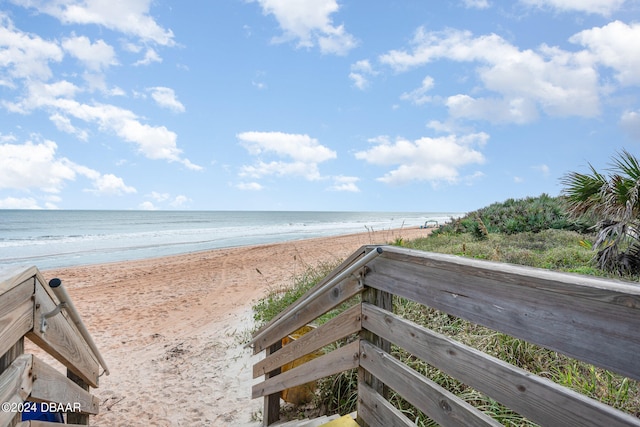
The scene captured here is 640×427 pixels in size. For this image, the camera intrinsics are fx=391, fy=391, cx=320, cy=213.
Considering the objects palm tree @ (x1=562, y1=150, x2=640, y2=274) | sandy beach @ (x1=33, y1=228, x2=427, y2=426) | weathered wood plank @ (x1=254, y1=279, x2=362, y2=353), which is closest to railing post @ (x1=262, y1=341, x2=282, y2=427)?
weathered wood plank @ (x1=254, y1=279, x2=362, y2=353)

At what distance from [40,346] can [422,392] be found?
2006mm

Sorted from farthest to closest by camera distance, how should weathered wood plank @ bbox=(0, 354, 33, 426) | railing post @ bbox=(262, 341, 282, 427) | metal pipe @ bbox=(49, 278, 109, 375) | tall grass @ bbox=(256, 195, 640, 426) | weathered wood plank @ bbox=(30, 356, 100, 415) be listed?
railing post @ bbox=(262, 341, 282, 427) → tall grass @ bbox=(256, 195, 640, 426) → metal pipe @ bbox=(49, 278, 109, 375) → weathered wood plank @ bbox=(30, 356, 100, 415) → weathered wood plank @ bbox=(0, 354, 33, 426)

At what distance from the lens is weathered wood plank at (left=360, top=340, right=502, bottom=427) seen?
1633 millimetres

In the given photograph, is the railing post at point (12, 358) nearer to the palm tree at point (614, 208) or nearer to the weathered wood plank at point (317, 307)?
the weathered wood plank at point (317, 307)

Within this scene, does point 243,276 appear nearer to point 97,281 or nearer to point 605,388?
point 97,281

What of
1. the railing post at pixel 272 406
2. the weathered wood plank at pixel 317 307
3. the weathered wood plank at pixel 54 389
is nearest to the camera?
the weathered wood plank at pixel 54 389

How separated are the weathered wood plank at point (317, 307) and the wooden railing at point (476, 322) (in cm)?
1

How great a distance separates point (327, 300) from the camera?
8.68 ft

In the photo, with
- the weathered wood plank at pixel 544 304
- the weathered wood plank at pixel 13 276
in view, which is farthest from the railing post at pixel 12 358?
the weathered wood plank at pixel 544 304

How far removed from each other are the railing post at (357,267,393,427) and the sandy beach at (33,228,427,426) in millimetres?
2344

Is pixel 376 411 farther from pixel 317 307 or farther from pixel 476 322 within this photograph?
pixel 476 322

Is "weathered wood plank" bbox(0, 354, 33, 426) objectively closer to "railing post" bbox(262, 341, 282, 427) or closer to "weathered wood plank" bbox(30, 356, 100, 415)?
"weathered wood plank" bbox(30, 356, 100, 415)

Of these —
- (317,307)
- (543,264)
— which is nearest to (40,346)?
(317,307)

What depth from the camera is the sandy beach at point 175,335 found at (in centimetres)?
455
